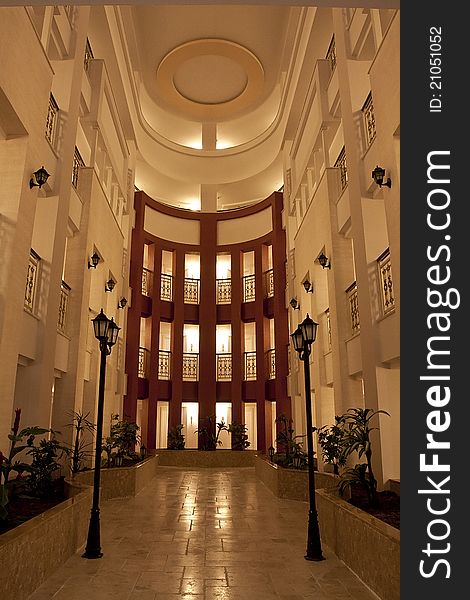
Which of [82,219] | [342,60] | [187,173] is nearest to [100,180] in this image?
[82,219]

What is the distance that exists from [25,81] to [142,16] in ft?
33.0

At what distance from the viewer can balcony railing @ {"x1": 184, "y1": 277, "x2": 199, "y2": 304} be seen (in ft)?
72.9

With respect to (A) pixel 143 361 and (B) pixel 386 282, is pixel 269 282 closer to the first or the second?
(A) pixel 143 361

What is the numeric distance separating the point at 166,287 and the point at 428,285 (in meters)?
19.4

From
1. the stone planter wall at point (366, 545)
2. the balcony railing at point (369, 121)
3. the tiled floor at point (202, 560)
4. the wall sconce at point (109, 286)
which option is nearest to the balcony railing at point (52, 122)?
the wall sconce at point (109, 286)

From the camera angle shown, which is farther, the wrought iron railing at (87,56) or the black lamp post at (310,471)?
the wrought iron railing at (87,56)

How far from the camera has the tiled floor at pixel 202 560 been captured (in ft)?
16.3

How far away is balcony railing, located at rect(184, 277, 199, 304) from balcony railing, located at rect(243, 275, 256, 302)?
2198mm

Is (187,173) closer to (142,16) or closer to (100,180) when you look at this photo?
(142,16)

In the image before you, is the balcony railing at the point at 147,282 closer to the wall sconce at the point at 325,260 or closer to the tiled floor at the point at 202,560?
the wall sconce at the point at 325,260

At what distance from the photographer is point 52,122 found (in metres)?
10.6

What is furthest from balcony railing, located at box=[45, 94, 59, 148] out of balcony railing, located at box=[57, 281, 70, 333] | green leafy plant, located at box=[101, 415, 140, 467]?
green leafy plant, located at box=[101, 415, 140, 467]

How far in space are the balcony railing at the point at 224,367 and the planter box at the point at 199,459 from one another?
11.3 feet

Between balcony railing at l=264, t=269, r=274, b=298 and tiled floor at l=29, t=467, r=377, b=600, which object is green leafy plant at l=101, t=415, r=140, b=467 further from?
balcony railing at l=264, t=269, r=274, b=298
